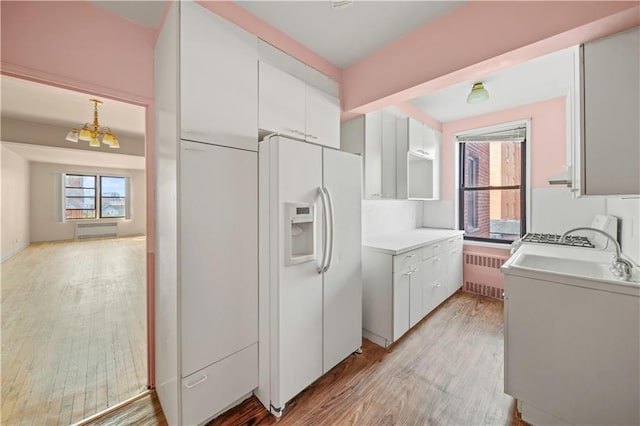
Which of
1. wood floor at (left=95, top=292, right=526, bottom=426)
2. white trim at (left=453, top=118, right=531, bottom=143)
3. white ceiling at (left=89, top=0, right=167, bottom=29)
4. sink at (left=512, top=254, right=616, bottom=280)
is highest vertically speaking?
white ceiling at (left=89, top=0, right=167, bottom=29)

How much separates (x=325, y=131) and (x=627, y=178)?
194cm

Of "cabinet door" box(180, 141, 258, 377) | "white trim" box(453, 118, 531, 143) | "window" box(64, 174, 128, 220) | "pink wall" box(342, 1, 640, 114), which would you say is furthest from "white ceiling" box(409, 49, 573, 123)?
A: "window" box(64, 174, 128, 220)

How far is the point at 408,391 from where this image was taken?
1.76 metres

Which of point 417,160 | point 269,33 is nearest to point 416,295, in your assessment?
point 417,160

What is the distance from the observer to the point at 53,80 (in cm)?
145

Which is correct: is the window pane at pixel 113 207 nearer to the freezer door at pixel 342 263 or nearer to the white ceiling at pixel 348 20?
the white ceiling at pixel 348 20

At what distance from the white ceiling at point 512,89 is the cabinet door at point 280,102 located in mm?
1783

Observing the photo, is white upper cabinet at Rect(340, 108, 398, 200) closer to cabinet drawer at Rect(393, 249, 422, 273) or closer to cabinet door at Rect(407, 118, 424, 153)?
cabinet door at Rect(407, 118, 424, 153)

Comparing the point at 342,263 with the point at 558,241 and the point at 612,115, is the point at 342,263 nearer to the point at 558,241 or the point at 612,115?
the point at 612,115

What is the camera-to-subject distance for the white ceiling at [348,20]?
1.73m

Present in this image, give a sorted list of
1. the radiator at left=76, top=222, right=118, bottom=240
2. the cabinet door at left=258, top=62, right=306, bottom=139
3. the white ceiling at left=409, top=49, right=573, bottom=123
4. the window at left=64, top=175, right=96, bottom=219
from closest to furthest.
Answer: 1. the cabinet door at left=258, top=62, right=306, bottom=139
2. the white ceiling at left=409, top=49, right=573, bottom=123
3. the window at left=64, top=175, right=96, bottom=219
4. the radiator at left=76, top=222, right=118, bottom=240

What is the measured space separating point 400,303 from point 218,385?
5.33 feet

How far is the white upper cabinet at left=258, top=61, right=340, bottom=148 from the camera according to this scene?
5.80 feet

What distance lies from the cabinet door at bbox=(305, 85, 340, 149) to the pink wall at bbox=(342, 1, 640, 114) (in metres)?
0.30
